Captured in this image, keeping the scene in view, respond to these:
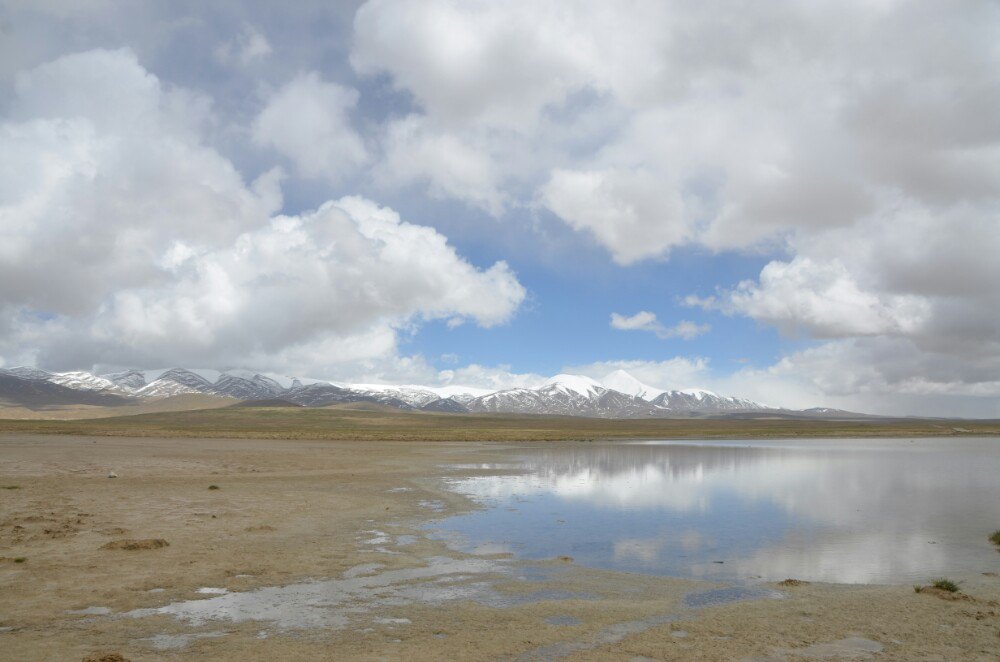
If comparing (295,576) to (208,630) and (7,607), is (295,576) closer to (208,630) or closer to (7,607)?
(208,630)

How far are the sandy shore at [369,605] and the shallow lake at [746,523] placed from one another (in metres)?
1.76

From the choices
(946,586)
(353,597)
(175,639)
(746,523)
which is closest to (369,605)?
(353,597)

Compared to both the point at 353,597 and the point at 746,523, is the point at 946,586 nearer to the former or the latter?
the point at 746,523

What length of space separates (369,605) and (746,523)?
55.0 ft

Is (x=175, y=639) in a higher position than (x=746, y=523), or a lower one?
higher

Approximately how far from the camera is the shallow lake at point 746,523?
17734 mm

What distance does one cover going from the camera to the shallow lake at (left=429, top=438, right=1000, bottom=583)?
58.2 feet

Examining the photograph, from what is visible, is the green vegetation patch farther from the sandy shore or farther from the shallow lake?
the shallow lake

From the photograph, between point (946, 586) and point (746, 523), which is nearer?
point (946, 586)

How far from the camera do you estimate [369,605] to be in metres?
13.1

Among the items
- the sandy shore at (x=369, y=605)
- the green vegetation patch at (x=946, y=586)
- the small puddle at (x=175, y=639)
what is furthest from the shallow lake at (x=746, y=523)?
the small puddle at (x=175, y=639)

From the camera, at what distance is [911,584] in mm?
15492

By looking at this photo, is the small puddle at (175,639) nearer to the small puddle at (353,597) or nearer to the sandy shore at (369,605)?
the sandy shore at (369,605)

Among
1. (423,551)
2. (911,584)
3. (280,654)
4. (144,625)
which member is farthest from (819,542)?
(144,625)
